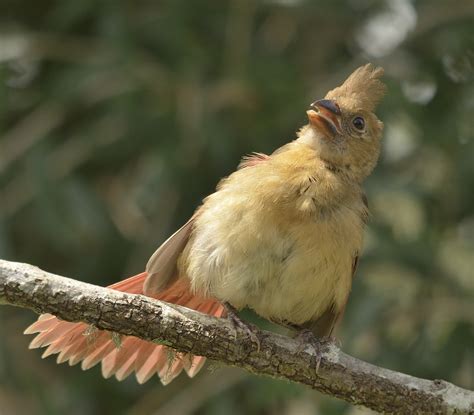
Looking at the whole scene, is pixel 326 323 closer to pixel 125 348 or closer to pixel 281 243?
pixel 281 243

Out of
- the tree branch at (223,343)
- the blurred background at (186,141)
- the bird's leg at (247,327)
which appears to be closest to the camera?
the tree branch at (223,343)

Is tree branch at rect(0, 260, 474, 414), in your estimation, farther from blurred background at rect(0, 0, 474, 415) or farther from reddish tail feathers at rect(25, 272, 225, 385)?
blurred background at rect(0, 0, 474, 415)

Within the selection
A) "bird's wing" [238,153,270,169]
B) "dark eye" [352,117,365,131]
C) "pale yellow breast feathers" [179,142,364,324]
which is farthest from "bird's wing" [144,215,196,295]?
"dark eye" [352,117,365,131]

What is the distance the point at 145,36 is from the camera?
24.1 ft

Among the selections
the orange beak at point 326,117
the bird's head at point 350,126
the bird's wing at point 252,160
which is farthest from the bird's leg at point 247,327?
the orange beak at point 326,117

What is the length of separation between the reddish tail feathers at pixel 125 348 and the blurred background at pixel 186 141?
1.22 meters

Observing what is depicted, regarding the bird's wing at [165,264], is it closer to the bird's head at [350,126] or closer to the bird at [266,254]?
the bird at [266,254]

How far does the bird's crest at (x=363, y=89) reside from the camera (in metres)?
5.83

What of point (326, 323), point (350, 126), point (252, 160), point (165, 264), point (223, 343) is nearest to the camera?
point (223, 343)

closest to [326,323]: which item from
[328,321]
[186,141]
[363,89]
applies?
[328,321]

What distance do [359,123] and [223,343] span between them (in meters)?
1.76

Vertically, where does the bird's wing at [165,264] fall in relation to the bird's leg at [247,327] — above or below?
above

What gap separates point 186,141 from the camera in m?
7.13

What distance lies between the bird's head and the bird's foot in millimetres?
945
